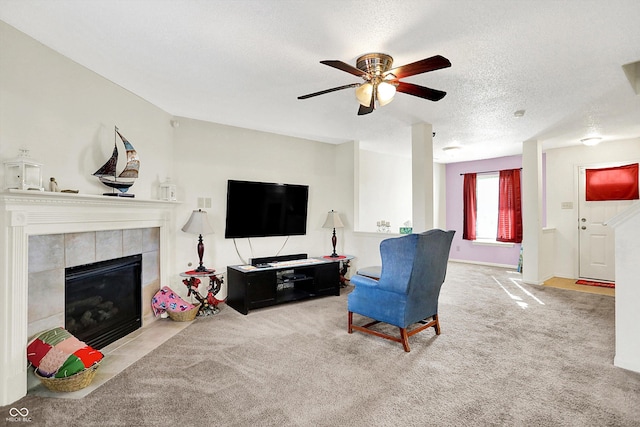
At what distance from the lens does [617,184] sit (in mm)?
5301

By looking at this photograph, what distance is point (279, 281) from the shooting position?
4.35 m

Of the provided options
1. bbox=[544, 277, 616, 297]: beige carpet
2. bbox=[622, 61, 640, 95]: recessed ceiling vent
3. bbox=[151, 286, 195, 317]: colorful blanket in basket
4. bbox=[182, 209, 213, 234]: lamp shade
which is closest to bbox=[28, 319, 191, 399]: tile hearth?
bbox=[151, 286, 195, 317]: colorful blanket in basket

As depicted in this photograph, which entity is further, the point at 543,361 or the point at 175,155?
the point at 175,155

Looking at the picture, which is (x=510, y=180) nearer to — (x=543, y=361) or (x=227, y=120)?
(x=543, y=361)

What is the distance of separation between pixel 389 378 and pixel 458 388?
457 millimetres

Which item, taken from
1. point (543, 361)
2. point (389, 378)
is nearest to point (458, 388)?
point (389, 378)

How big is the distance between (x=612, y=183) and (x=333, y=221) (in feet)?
15.4

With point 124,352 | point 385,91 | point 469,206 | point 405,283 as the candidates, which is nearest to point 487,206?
point 469,206

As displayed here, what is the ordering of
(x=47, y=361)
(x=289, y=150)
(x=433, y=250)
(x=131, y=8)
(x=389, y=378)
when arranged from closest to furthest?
(x=131, y=8) → (x=47, y=361) → (x=389, y=378) → (x=433, y=250) → (x=289, y=150)

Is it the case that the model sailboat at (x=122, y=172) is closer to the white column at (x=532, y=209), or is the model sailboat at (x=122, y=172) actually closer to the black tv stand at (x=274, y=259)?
the black tv stand at (x=274, y=259)

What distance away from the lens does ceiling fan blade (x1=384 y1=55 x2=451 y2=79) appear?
2.00m

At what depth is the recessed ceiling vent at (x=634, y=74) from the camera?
2.77m

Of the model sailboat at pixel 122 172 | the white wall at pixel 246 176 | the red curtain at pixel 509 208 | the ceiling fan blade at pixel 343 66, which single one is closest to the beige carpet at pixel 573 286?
the red curtain at pixel 509 208

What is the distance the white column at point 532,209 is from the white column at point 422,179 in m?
2.15
